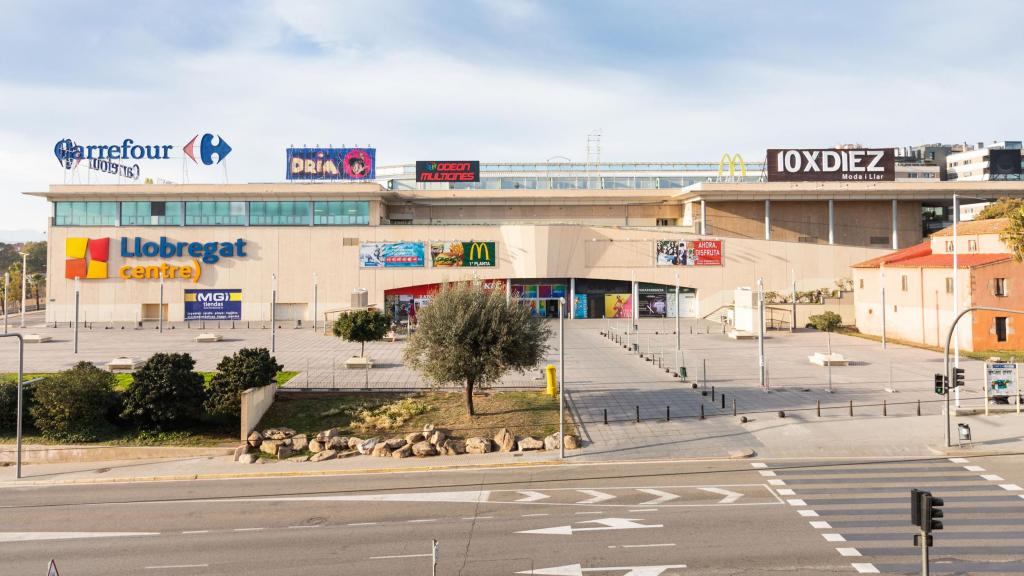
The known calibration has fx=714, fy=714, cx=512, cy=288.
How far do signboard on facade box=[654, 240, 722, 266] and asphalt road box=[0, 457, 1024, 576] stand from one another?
55584 millimetres

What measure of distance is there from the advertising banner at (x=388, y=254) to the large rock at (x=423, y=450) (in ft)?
172

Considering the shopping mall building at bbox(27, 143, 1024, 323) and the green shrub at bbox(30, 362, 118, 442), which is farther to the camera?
the shopping mall building at bbox(27, 143, 1024, 323)

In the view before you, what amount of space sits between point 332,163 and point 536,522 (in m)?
68.0

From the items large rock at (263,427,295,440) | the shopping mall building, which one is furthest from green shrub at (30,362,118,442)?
the shopping mall building

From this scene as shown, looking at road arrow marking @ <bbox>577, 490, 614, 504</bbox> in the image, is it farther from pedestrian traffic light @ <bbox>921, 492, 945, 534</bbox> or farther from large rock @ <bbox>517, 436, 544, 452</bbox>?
pedestrian traffic light @ <bbox>921, 492, 945, 534</bbox>

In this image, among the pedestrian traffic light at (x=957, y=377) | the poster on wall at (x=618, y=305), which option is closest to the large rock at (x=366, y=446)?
the pedestrian traffic light at (x=957, y=377)

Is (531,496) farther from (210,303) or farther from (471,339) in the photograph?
(210,303)

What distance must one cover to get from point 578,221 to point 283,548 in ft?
239

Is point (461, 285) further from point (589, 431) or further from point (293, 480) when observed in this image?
point (293, 480)

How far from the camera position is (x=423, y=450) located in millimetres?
29078

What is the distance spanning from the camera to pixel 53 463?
31.4 m

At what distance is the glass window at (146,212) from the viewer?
80.2 meters

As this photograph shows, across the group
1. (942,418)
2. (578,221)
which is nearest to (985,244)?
(942,418)

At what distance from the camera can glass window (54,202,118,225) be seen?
8000cm
